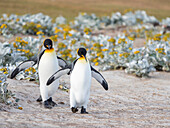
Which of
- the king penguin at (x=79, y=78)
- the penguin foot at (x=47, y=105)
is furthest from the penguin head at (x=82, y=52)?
the penguin foot at (x=47, y=105)

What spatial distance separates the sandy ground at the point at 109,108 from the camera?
4.06m

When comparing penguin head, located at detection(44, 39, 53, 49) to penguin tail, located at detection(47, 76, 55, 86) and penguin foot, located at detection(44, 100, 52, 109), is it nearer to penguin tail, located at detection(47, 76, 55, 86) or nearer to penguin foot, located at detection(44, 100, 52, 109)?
penguin tail, located at detection(47, 76, 55, 86)

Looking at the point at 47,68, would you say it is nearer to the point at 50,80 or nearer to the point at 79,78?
the point at 50,80

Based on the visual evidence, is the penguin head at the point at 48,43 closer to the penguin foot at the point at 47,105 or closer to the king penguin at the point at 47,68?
the king penguin at the point at 47,68

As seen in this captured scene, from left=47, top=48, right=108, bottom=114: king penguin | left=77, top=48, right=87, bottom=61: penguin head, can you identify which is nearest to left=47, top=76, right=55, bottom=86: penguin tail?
left=47, top=48, right=108, bottom=114: king penguin

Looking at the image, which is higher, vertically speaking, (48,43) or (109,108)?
(48,43)

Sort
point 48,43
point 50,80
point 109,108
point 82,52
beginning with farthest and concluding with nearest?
point 109,108
point 48,43
point 50,80
point 82,52

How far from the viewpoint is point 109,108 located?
5199 mm

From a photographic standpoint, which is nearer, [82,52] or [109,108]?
[82,52]

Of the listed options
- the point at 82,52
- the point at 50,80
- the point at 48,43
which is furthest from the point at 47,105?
the point at 82,52

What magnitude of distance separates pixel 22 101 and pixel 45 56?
81 centimetres

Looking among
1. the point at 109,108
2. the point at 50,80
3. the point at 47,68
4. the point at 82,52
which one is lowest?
the point at 109,108

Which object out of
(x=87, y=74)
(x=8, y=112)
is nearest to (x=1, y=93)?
(x=8, y=112)

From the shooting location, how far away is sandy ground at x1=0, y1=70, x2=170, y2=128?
4059mm
